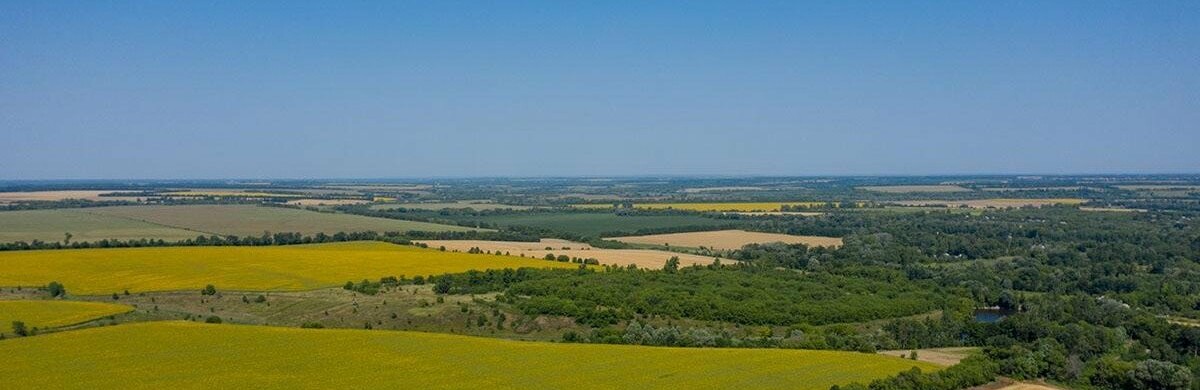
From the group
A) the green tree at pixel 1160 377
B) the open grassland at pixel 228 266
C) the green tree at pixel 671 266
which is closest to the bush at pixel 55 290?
the open grassland at pixel 228 266

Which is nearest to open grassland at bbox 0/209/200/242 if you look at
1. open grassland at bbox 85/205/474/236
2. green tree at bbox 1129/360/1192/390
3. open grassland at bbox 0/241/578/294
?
open grassland at bbox 85/205/474/236

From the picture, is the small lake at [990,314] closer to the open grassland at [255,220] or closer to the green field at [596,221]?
the green field at [596,221]

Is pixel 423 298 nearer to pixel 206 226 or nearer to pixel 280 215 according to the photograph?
pixel 206 226

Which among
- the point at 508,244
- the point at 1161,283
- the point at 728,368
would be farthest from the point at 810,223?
the point at 728,368

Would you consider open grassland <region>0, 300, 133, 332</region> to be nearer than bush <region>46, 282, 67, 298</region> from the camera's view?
Yes

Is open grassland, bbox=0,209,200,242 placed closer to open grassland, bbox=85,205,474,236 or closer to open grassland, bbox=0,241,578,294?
open grassland, bbox=85,205,474,236

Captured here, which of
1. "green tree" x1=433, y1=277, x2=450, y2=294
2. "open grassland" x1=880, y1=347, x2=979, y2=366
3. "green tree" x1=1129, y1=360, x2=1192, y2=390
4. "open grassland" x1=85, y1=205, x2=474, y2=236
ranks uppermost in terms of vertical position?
"open grassland" x1=85, y1=205, x2=474, y2=236
